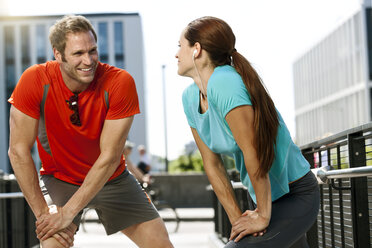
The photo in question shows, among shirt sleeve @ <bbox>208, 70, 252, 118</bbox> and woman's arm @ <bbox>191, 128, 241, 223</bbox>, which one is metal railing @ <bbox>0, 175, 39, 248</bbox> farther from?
shirt sleeve @ <bbox>208, 70, 252, 118</bbox>

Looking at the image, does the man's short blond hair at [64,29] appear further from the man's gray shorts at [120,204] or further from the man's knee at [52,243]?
the man's knee at [52,243]

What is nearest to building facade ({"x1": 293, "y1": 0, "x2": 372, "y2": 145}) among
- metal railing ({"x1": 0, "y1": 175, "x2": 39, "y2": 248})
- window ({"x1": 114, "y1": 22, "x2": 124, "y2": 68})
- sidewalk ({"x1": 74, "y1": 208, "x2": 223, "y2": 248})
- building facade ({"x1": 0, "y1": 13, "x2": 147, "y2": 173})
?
building facade ({"x1": 0, "y1": 13, "x2": 147, "y2": 173})

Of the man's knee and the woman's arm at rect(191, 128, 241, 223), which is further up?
the woman's arm at rect(191, 128, 241, 223)

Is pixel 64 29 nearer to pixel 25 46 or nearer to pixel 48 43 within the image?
pixel 48 43

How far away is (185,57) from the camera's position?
9.75ft

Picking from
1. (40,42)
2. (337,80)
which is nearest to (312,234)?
(40,42)

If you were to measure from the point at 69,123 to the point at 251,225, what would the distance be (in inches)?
56.7

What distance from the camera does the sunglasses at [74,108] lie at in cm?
377

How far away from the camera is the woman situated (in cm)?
272

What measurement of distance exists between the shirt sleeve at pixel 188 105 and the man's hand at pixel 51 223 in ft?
3.51

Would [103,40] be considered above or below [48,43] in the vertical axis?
above

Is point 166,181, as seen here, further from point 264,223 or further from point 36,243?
point 264,223

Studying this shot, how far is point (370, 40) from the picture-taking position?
81000 mm

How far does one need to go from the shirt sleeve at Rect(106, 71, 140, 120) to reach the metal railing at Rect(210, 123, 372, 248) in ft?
2.82
